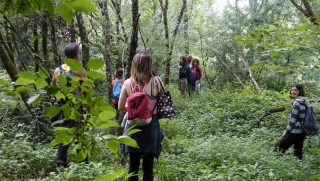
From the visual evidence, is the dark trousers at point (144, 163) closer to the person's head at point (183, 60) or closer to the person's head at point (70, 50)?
the person's head at point (70, 50)

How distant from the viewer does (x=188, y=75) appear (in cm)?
1404

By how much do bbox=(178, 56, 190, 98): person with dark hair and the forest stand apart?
336 millimetres

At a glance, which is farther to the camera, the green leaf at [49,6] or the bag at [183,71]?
the bag at [183,71]

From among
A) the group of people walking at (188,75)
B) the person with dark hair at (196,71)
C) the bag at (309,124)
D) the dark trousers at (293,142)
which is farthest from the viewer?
the person with dark hair at (196,71)

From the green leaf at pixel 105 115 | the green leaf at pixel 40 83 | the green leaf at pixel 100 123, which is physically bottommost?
the green leaf at pixel 100 123

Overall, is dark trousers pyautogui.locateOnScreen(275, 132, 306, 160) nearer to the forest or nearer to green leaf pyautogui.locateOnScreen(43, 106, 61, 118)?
the forest

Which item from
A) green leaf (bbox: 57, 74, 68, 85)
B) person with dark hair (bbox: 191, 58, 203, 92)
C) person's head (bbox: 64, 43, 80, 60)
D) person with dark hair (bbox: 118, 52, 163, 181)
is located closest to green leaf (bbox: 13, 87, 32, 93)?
green leaf (bbox: 57, 74, 68, 85)

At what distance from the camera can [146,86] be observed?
403 centimetres

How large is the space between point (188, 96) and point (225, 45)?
396cm

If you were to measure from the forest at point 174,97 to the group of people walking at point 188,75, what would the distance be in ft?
1.38

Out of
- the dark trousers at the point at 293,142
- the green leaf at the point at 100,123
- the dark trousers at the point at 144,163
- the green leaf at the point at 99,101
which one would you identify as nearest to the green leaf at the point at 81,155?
the green leaf at the point at 100,123

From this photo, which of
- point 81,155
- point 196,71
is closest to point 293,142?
point 81,155

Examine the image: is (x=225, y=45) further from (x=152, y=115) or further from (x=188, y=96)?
(x=152, y=115)

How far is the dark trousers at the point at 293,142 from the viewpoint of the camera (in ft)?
22.6
